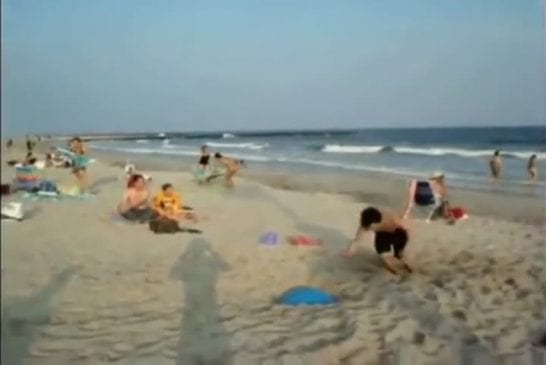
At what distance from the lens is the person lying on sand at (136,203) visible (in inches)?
61.0

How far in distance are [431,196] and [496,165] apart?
201mm

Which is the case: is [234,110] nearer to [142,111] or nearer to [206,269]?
[142,111]

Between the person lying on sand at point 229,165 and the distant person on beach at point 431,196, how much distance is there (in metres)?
0.36

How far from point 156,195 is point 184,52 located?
30cm

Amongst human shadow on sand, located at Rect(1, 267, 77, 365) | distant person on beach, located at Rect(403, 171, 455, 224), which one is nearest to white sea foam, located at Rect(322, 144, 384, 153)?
distant person on beach, located at Rect(403, 171, 455, 224)

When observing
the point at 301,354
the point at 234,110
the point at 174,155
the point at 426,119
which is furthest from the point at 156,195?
the point at 426,119

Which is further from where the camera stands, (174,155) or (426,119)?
(426,119)

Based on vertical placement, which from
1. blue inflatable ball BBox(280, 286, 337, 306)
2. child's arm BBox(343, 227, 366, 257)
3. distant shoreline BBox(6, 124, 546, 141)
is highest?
distant shoreline BBox(6, 124, 546, 141)

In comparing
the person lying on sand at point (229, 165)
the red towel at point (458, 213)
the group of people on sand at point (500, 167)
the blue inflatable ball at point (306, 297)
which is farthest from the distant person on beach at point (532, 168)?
the person lying on sand at point (229, 165)

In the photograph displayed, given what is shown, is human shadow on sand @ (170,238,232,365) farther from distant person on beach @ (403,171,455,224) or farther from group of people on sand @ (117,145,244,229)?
distant person on beach @ (403,171,455,224)

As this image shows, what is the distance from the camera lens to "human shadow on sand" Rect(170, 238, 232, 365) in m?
1.53

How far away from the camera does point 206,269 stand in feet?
5.16

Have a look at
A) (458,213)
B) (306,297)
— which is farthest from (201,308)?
(458,213)

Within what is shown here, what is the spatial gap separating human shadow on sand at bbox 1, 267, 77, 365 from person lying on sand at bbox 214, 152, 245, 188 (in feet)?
1.31
